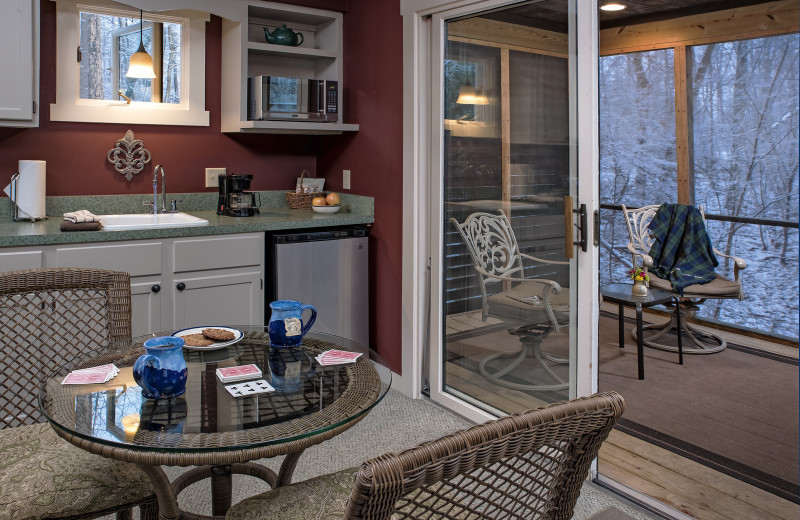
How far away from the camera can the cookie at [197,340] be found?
1975mm

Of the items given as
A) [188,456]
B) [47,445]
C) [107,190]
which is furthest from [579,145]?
[107,190]

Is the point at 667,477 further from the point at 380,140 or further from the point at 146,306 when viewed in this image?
the point at 146,306

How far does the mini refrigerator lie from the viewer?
358cm

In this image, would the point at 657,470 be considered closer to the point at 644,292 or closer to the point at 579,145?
the point at 579,145

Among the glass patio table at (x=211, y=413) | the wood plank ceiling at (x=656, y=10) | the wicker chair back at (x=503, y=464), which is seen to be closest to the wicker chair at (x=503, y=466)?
the wicker chair back at (x=503, y=464)

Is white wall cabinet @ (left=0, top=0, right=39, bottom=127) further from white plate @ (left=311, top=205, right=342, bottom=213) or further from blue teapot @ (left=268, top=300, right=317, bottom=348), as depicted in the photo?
blue teapot @ (left=268, top=300, right=317, bottom=348)

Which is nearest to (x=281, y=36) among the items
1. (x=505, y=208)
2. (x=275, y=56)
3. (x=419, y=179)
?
(x=275, y=56)

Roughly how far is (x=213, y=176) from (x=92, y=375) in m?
2.41

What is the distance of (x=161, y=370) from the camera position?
5.24 feet

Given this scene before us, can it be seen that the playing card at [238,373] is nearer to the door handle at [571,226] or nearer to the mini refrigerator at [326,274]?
the door handle at [571,226]

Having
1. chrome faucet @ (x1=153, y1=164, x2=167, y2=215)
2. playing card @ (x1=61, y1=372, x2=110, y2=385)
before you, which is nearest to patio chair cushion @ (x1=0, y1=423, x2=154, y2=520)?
playing card @ (x1=61, y1=372, x2=110, y2=385)

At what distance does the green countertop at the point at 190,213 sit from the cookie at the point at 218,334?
128 centimetres

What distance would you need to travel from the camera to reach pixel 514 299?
307 centimetres

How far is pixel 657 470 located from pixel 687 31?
391 cm
